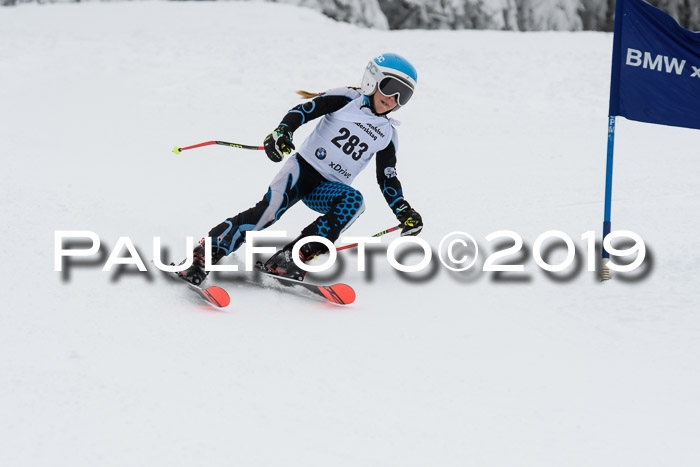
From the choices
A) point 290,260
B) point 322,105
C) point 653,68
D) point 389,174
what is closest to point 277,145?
point 322,105

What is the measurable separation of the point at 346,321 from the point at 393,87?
1.53 metres

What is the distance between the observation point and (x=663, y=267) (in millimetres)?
5078

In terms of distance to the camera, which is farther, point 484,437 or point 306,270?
point 306,270

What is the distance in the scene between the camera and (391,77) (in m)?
4.54

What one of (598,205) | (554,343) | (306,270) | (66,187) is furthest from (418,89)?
(554,343)

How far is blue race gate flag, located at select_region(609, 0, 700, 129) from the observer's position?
490 cm

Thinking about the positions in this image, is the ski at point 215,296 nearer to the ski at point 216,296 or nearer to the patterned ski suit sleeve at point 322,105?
the ski at point 216,296

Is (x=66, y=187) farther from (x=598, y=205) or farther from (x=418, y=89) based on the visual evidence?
(x=418, y=89)

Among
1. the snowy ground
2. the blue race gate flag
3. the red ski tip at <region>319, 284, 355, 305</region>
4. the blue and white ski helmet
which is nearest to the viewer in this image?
the snowy ground

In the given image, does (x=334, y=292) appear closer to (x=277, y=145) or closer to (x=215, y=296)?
(x=215, y=296)

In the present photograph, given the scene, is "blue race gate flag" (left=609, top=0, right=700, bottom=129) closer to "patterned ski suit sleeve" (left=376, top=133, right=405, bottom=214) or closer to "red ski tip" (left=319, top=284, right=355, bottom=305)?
"patterned ski suit sleeve" (left=376, top=133, right=405, bottom=214)

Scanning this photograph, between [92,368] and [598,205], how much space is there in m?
5.49

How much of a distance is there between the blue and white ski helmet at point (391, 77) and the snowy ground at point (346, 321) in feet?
4.10

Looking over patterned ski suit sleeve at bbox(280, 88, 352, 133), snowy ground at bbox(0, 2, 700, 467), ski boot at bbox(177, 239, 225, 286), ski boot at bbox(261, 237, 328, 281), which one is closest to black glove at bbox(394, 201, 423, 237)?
snowy ground at bbox(0, 2, 700, 467)
